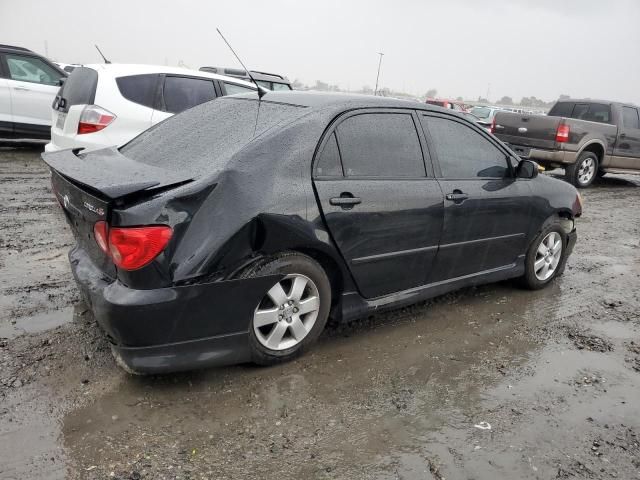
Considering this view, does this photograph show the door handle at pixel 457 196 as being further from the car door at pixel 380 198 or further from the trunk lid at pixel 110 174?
the trunk lid at pixel 110 174

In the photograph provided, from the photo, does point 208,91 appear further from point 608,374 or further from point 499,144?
point 608,374

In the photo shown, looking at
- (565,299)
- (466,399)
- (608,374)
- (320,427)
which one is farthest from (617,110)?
(320,427)

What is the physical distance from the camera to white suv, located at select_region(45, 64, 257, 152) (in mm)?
5992

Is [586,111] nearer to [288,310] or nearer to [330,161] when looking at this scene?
[330,161]

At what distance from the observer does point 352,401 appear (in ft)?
9.37

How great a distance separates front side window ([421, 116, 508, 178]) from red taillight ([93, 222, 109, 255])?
223 cm

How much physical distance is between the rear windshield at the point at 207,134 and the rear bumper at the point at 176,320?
0.65m

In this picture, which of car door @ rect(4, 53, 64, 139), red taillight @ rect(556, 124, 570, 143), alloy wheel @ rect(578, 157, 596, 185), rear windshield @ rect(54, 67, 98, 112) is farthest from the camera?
A: alloy wheel @ rect(578, 157, 596, 185)

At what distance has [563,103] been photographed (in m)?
11.9

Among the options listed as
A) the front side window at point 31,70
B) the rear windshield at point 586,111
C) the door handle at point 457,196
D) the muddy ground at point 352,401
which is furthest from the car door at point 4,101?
the rear windshield at point 586,111

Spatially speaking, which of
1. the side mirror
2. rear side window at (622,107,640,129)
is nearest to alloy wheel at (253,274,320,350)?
the side mirror

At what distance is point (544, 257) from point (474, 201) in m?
1.28

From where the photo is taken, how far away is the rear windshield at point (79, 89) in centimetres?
617

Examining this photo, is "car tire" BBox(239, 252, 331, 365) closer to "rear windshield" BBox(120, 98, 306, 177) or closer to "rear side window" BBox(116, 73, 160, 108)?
"rear windshield" BBox(120, 98, 306, 177)
